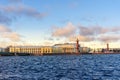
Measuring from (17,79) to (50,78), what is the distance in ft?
16.9

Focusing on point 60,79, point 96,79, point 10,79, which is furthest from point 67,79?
point 10,79

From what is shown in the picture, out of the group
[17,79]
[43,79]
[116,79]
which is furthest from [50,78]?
[116,79]

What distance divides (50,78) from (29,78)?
10.1 feet

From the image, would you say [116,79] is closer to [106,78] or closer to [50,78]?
[106,78]

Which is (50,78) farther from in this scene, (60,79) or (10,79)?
(10,79)

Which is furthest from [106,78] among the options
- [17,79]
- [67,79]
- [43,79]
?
[17,79]

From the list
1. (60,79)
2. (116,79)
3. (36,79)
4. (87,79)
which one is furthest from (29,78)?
(116,79)

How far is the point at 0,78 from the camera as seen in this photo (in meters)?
51.6

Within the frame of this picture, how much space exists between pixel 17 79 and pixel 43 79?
3.72m

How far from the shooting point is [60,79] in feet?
167

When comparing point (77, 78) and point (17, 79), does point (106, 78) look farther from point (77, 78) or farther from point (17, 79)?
point (17, 79)

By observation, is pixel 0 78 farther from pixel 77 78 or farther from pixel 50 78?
pixel 77 78

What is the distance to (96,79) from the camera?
50688 millimetres

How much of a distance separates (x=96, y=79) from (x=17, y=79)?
11.1 metres
